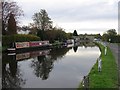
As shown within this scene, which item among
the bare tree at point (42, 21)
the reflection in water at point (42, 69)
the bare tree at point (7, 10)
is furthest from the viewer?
the bare tree at point (42, 21)

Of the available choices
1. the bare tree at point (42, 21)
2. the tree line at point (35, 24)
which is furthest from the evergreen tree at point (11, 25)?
the bare tree at point (42, 21)

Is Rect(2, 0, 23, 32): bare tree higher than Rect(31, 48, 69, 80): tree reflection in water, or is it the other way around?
Rect(2, 0, 23, 32): bare tree

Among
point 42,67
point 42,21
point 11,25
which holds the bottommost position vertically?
point 42,67

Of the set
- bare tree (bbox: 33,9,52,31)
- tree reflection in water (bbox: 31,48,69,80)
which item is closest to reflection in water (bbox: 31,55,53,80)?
tree reflection in water (bbox: 31,48,69,80)

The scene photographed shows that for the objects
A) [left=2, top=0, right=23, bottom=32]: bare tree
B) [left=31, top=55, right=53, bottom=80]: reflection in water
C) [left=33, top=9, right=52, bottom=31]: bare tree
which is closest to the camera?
[left=31, top=55, right=53, bottom=80]: reflection in water

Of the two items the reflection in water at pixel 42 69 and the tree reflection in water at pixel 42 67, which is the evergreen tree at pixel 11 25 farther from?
the reflection in water at pixel 42 69

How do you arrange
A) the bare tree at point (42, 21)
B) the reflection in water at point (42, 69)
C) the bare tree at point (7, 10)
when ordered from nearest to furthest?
the reflection in water at point (42, 69) → the bare tree at point (7, 10) → the bare tree at point (42, 21)

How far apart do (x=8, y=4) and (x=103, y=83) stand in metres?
40.8

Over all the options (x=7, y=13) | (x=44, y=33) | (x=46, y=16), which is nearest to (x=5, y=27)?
(x=7, y=13)

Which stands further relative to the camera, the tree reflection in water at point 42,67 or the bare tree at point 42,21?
the bare tree at point 42,21

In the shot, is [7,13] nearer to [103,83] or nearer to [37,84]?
[37,84]

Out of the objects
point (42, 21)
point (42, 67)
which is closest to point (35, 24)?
point (42, 21)

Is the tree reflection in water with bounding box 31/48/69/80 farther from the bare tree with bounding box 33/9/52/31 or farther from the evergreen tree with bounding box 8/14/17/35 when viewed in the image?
the bare tree with bounding box 33/9/52/31

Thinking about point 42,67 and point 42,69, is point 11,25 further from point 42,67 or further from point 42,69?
point 42,69
